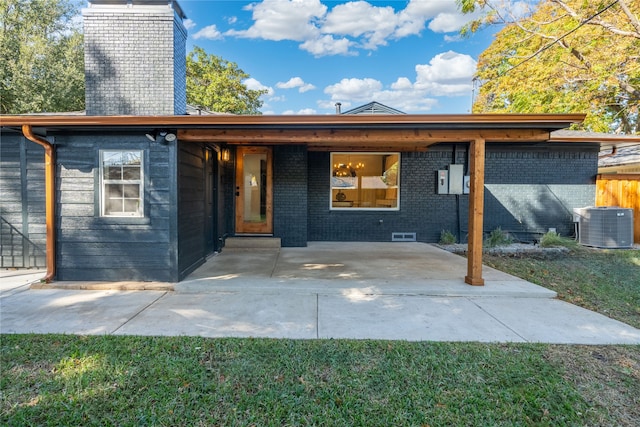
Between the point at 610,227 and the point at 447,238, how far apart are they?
3625 mm

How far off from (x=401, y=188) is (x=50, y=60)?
1649 centimetres

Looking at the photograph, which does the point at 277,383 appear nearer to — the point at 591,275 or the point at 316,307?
the point at 316,307

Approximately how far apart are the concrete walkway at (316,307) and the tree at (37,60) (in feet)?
42.5

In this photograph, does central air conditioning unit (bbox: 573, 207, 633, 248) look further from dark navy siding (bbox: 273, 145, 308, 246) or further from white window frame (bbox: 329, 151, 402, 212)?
dark navy siding (bbox: 273, 145, 308, 246)

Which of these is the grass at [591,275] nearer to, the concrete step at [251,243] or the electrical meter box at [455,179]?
the electrical meter box at [455,179]

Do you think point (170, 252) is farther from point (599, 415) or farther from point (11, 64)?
point (11, 64)

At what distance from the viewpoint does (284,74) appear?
67.7 feet

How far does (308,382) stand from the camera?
96.4 inches

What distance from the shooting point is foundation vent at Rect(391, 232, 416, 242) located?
897cm

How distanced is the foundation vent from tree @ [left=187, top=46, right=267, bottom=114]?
1524 centimetres

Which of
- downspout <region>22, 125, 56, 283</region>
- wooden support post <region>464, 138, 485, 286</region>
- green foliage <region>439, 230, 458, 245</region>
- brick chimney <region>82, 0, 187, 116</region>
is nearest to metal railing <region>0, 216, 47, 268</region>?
downspout <region>22, 125, 56, 283</region>

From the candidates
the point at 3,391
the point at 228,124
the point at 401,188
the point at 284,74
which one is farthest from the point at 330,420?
the point at 284,74

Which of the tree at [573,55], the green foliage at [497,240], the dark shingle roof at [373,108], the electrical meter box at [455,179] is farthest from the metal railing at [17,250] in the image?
the tree at [573,55]

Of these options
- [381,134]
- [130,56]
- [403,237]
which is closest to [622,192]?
[403,237]
